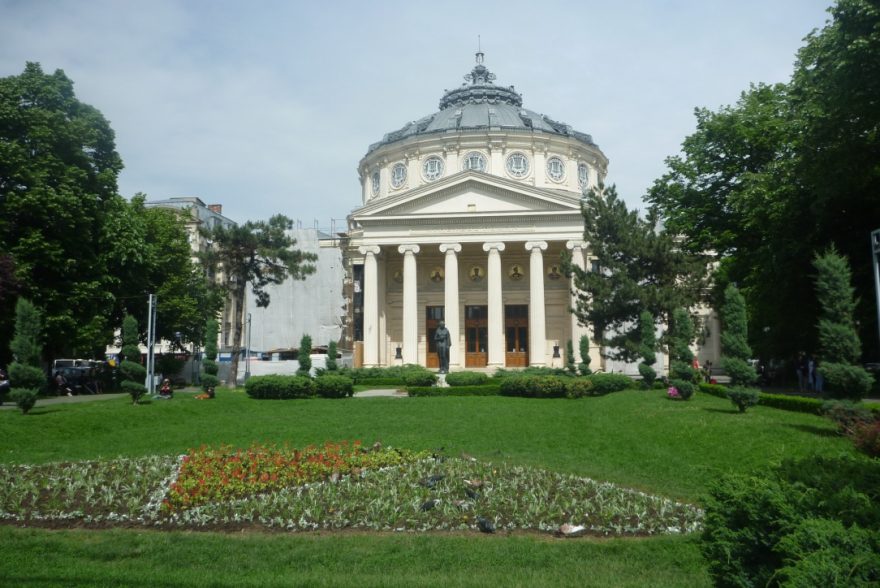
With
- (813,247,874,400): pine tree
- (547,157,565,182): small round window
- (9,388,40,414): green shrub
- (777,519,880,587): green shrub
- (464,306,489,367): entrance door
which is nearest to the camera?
(777,519,880,587): green shrub

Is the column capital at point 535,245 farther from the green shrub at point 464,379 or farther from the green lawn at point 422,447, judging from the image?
the green lawn at point 422,447

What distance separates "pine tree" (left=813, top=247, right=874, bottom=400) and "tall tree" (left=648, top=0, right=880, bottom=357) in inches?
301

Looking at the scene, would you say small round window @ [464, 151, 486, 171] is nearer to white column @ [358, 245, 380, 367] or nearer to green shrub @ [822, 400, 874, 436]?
white column @ [358, 245, 380, 367]

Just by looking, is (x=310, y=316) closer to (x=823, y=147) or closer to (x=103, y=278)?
(x=103, y=278)

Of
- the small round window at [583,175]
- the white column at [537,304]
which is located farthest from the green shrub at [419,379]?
the small round window at [583,175]

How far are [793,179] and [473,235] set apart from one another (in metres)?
26.0

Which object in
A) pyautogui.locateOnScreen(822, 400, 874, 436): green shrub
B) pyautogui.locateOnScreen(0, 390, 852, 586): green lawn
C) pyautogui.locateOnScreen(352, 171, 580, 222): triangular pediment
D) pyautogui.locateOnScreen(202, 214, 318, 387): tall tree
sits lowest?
pyautogui.locateOnScreen(0, 390, 852, 586): green lawn

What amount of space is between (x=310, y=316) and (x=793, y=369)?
1735 inches

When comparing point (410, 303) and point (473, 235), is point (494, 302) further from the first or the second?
point (410, 303)

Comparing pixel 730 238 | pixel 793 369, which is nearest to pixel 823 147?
pixel 730 238

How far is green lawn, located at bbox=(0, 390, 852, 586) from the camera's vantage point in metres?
7.66

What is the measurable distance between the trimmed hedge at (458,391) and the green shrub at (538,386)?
→ 1851 millimetres

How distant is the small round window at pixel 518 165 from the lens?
196ft

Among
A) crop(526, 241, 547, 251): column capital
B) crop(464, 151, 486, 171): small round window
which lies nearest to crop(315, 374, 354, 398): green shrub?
crop(526, 241, 547, 251): column capital
